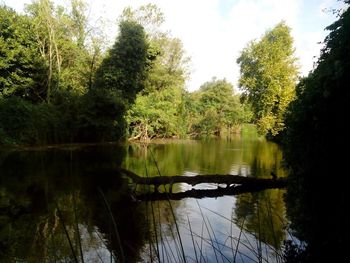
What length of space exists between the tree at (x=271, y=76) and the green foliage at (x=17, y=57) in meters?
19.3

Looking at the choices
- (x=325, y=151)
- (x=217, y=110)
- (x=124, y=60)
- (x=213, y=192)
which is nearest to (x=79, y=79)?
(x=124, y=60)

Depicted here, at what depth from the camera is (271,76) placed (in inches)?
1222

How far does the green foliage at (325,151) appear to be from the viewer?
3.29 meters

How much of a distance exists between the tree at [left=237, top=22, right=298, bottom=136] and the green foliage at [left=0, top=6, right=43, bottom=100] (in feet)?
63.2

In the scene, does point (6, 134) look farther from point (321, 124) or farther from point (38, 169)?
point (321, 124)

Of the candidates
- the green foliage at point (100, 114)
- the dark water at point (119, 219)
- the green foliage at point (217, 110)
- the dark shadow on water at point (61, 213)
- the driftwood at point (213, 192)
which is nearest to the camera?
the dark water at point (119, 219)

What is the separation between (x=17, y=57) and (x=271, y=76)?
21566 mm

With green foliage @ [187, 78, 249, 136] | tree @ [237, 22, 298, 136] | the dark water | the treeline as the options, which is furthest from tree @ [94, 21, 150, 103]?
green foliage @ [187, 78, 249, 136]

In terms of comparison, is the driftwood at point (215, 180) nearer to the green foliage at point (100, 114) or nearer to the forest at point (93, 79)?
the forest at point (93, 79)

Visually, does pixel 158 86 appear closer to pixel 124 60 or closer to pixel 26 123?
pixel 124 60

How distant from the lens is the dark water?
17.7 feet

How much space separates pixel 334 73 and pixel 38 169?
14074mm

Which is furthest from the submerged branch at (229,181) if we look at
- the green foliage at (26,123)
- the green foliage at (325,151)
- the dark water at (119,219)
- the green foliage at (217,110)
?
the green foliage at (217,110)

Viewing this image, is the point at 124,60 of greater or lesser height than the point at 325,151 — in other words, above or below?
above
